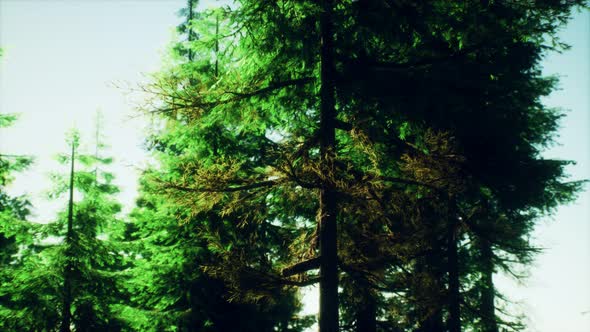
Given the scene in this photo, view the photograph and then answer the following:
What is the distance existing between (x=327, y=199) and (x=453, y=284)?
6313 mm

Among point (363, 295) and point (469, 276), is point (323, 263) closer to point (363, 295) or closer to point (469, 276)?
point (363, 295)

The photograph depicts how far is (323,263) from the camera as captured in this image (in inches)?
256

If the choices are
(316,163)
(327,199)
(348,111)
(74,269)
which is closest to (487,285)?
(348,111)

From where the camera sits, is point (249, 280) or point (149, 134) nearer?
point (249, 280)

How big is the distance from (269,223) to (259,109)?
15.8ft

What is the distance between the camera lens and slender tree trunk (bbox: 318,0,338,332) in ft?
20.4

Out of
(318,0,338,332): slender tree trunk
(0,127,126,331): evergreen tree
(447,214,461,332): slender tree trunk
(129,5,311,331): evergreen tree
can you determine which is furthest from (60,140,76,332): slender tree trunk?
(447,214,461,332): slender tree trunk

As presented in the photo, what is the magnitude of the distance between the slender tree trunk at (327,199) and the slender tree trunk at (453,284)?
3209mm

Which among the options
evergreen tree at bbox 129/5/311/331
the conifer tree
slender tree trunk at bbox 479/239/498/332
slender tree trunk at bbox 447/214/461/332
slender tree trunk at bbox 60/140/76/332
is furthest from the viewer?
slender tree trunk at bbox 479/239/498/332

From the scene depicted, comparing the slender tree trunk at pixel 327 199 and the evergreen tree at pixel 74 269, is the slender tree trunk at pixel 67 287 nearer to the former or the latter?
the evergreen tree at pixel 74 269

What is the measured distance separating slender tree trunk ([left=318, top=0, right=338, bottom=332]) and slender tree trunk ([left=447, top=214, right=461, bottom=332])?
126 inches

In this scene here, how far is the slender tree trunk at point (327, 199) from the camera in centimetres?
621

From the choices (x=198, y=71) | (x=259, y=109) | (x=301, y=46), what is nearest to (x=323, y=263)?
(x=259, y=109)

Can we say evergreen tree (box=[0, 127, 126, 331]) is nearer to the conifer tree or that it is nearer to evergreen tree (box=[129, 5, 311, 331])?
evergreen tree (box=[129, 5, 311, 331])
